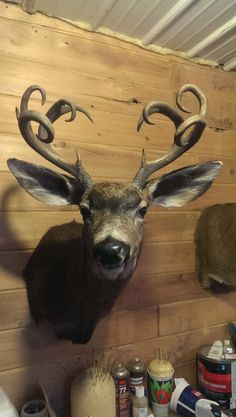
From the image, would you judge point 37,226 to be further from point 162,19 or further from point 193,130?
point 162,19

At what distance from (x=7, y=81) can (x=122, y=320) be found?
1083 mm

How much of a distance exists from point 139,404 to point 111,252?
0.86 m

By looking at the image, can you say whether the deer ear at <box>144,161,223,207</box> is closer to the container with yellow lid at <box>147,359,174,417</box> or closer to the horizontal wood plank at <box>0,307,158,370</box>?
the horizontal wood plank at <box>0,307,158,370</box>

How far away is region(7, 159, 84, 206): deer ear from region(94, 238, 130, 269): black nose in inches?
12.2

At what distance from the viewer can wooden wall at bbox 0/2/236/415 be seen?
1.31 metres

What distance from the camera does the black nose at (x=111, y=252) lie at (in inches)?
35.5

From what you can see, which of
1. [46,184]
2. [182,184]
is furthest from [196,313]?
[46,184]

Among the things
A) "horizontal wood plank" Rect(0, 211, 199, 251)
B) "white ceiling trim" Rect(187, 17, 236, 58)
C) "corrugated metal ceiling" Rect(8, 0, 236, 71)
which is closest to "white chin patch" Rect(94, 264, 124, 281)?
"horizontal wood plank" Rect(0, 211, 199, 251)

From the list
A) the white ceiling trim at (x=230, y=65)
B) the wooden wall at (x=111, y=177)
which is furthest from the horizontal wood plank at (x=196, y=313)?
the white ceiling trim at (x=230, y=65)

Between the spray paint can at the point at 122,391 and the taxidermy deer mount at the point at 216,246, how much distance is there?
582mm

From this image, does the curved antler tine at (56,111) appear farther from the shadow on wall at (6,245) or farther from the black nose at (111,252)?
the black nose at (111,252)

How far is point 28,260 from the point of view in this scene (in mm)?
1326

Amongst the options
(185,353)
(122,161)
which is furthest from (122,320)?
(122,161)

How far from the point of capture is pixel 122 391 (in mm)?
1403
